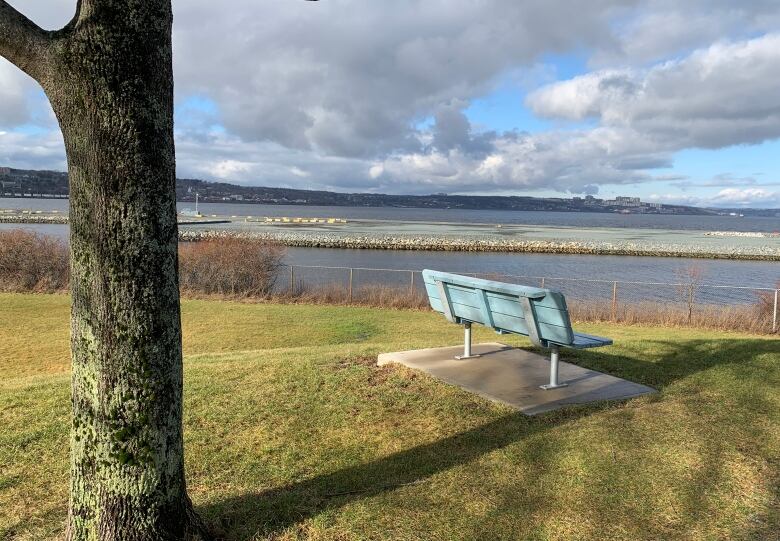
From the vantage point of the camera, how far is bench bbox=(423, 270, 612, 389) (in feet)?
20.7

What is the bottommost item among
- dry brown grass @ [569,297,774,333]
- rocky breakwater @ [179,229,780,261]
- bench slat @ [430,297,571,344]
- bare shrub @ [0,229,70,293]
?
rocky breakwater @ [179,229,780,261]

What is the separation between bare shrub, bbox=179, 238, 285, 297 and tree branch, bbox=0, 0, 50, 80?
22.7m

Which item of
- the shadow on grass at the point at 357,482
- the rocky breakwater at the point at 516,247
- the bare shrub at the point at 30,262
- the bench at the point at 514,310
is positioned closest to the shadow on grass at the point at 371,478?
the shadow on grass at the point at 357,482

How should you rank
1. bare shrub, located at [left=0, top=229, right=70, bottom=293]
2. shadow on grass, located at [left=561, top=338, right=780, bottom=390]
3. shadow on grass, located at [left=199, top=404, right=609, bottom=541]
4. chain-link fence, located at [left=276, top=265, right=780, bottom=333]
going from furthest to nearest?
bare shrub, located at [left=0, top=229, right=70, bottom=293], chain-link fence, located at [left=276, top=265, right=780, bottom=333], shadow on grass, located at [left=561, top=338, right=780, bottom=390], shadow on grass, located at [left=199, top=404, right=609, bottom=541]

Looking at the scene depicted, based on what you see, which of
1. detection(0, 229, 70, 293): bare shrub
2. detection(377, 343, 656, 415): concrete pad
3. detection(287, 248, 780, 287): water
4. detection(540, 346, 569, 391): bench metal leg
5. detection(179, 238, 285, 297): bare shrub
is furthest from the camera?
detection(287, 248, 780, 287): water

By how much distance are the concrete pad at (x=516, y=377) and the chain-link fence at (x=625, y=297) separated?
10956 mm

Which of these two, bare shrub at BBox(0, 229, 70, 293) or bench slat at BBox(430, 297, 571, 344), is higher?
bench slat at BBox(430, 297, 571, 344)

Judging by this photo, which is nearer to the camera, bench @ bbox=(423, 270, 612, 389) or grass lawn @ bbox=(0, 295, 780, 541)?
grass lawn @ bbox=(0, 295, 780, 541)

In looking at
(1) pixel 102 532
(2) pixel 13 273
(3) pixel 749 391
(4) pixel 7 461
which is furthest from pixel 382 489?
(2) pixel 13 273

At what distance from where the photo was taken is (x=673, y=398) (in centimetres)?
628

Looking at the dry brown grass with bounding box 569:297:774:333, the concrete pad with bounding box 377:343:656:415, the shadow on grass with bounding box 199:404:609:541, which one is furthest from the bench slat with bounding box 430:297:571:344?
the dry brown grass with bounding box 569:297:774:333

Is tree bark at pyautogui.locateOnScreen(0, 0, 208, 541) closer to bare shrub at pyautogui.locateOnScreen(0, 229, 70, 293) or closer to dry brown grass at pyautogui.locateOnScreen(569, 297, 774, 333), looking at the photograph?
dry brown grass at pyautogui.locateOnScreen(569, 297, 774, 333)

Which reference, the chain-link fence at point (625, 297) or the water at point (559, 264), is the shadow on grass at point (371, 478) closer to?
the chain-link fence at point (625, 297)

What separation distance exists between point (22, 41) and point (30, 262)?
25.2 metres
